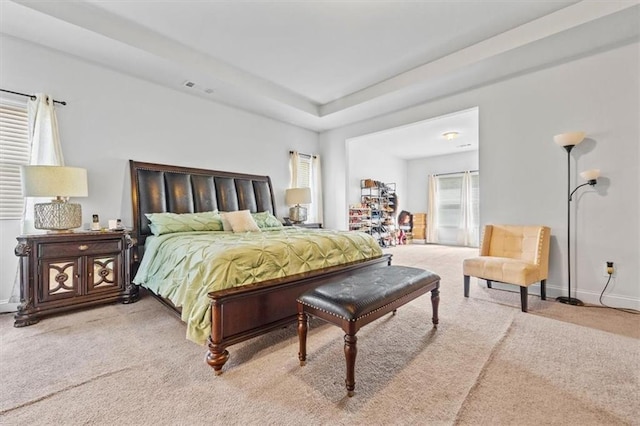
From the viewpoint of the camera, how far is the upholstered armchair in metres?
2.91

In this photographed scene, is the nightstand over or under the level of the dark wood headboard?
under

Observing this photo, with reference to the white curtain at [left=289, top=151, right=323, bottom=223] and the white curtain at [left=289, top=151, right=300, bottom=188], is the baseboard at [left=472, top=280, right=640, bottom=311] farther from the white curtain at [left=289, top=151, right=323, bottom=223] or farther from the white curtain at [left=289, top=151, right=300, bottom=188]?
the white curtain at [left=289, top=151, right=300, bottom=188]

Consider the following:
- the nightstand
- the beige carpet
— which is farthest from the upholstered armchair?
the nightstand

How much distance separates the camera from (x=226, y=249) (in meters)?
2.05

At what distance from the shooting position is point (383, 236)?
27.0 ft

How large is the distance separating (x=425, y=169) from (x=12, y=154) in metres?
9.29

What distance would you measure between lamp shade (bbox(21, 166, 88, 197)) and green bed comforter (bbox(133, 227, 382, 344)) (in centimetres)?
96

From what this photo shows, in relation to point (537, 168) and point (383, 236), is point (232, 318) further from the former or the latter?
point (383, 236)

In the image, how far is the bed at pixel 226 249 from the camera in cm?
186

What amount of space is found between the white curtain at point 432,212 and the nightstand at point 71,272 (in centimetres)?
812

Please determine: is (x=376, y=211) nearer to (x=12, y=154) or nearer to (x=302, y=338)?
(x=302, y=338)

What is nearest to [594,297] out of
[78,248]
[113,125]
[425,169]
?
[78,248]

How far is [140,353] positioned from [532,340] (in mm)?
3072

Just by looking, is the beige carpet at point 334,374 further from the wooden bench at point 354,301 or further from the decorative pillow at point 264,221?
the decorative pillow at point 264,221
